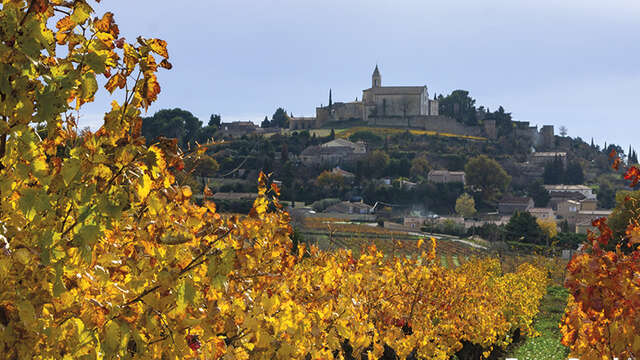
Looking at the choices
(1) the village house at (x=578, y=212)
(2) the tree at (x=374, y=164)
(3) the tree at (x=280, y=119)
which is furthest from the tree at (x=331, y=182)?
(3) the tree at (x=280, y=119)

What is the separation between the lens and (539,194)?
93.8m

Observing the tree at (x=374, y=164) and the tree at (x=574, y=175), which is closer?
the tree at (x=374, y=164)

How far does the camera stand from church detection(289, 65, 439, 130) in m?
124

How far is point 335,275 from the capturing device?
290 inches

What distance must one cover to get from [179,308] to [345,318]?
2535 mm

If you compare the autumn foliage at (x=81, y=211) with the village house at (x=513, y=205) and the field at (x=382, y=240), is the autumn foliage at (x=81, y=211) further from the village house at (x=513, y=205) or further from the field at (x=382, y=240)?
the village house at (x=513, y=205)

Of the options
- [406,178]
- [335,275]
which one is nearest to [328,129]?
[406,178]

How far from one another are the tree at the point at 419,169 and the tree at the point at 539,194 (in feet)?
52.4

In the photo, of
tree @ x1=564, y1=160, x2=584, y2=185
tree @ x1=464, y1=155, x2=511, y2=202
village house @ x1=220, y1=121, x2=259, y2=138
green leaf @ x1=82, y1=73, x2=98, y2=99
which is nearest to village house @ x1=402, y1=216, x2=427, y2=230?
tree @ x1=464, y1=155, x2=511, y2=202

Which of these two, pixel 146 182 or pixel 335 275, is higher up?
pixel 146 182

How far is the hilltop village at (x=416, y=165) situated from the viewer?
78125 millimetres

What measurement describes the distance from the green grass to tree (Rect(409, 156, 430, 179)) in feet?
218

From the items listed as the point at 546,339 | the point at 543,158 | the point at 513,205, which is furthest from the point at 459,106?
the point at 546,339

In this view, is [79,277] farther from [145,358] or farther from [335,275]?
[335,275]
